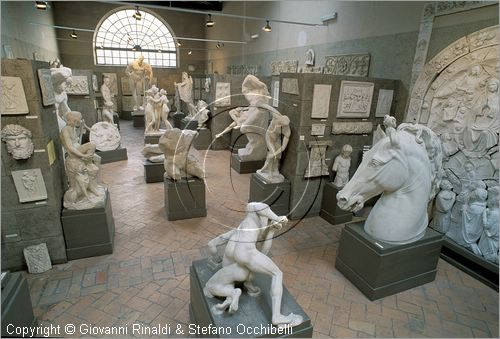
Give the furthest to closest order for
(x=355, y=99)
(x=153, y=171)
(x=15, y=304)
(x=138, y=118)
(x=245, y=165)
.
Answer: (x=138, y=118)
(x=245, y=165)
(x=153, y=171)
(x=355, y=99)
(x=15, y=304)

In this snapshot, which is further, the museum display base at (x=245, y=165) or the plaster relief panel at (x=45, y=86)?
the museum display base at (x=245, y=165)

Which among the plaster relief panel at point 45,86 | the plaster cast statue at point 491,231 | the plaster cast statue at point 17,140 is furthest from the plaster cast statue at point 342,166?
the plaster cast statue at point 17,140

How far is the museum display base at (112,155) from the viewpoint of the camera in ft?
27.0

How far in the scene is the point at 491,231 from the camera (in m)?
3.96

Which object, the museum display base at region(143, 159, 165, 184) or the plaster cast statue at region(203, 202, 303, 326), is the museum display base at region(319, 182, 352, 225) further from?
the museum display base at region(143, 159, 165, 184)

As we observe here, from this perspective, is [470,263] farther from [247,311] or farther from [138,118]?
[138,118]

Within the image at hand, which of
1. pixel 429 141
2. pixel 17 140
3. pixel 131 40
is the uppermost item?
pixel 131 40

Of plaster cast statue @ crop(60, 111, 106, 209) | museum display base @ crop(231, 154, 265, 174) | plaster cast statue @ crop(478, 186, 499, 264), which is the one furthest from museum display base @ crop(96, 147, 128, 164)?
plaster cast statue @ crop(478, 186, 499, 264)

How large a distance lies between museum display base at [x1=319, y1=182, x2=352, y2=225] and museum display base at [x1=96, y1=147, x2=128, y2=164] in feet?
20.2

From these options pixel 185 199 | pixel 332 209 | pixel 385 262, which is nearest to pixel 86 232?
pixel 185 199

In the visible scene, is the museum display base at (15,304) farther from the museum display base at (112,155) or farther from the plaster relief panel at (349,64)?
the plaster relief panel at (349,64)

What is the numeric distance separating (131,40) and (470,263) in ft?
65.4

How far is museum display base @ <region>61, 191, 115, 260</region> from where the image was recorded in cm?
389

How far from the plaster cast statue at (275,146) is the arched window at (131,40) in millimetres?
16102
